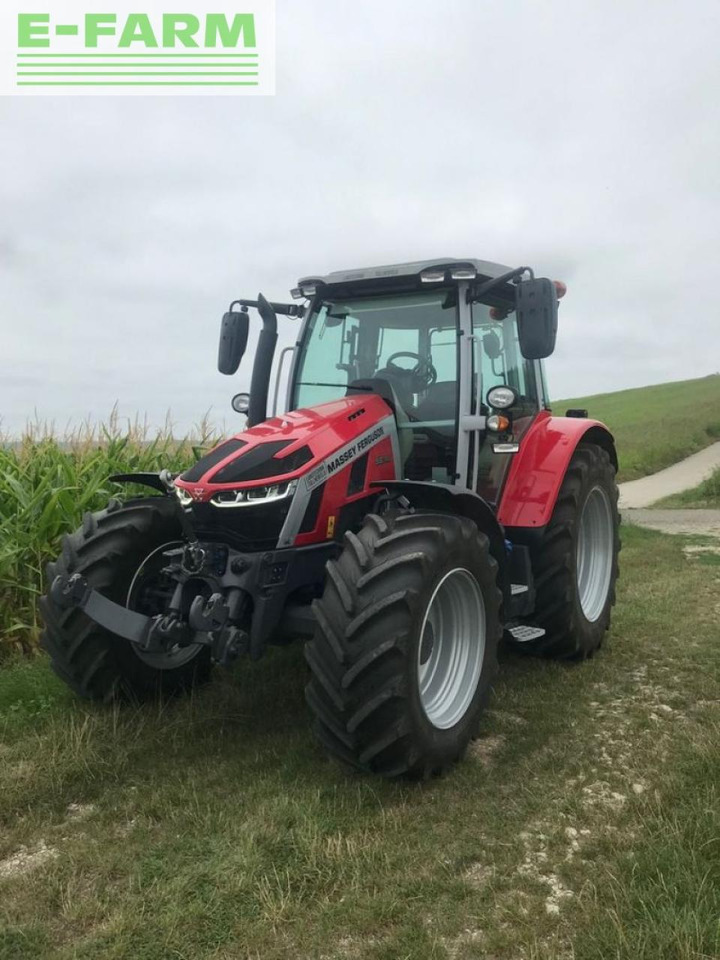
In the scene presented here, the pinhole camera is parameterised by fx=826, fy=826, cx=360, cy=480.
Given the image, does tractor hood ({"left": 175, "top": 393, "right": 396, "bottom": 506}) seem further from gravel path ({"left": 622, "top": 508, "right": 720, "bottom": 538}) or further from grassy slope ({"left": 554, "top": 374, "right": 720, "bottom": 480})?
grassy slope ({"left": 554, "top": 374, "right": 720, "bottom": 480})

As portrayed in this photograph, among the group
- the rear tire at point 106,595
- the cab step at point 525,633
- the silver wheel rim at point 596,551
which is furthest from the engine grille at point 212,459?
the silver wheel rim at point 596,551

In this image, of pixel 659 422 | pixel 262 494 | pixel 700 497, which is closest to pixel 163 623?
pixel 262 494

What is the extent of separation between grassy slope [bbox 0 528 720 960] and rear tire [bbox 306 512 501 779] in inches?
7.4

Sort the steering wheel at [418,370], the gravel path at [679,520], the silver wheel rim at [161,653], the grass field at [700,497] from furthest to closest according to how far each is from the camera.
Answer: the grass field at [700,497] < the gravel path at [679,520] < the steering wheel at [418,370] < the silver wheel rim at [161,653]

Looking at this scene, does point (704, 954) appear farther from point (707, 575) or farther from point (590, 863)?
point (707, 575)

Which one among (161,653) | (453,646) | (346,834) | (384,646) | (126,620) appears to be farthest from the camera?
(161,653)

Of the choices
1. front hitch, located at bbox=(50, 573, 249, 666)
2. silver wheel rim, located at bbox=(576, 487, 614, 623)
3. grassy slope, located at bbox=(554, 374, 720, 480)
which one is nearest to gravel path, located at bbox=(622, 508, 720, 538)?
silver wheel rim, located at bbox=(576, 487, 614, 623)

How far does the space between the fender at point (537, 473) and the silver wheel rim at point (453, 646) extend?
37.2 inches

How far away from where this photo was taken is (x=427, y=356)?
173 inches

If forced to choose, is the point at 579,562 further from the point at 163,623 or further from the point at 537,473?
the point at 163,623

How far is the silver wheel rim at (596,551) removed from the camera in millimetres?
5445

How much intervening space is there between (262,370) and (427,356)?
971mm

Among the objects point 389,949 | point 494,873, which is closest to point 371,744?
point 494,873

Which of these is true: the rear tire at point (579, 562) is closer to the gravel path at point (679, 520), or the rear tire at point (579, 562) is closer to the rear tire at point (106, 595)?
the rear tire at point (106, 595)
